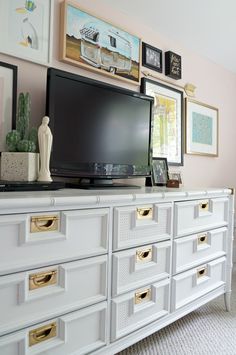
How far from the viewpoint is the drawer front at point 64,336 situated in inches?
38.2

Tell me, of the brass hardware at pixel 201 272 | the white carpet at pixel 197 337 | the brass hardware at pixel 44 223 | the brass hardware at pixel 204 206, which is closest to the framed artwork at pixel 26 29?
the brass hardware at pixel 44 223

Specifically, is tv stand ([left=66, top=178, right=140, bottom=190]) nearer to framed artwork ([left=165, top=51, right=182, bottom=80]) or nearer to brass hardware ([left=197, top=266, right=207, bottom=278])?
brass hardware ([left=197, top=266, right=207, bottom=278])

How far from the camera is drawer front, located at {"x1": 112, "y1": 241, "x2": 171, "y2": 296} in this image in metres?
1.27

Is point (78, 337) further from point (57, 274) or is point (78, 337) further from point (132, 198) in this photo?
point (132, 198)

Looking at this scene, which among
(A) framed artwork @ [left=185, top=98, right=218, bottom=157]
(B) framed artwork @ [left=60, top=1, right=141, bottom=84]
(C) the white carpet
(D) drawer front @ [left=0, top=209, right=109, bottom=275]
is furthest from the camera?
(A) framed artwork @ [left=185, top=98, right=218, bottom=157]

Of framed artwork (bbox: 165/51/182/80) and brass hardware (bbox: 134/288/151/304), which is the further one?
framed artwork (bbox: 165/51/182/80)

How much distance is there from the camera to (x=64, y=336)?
3.59ft

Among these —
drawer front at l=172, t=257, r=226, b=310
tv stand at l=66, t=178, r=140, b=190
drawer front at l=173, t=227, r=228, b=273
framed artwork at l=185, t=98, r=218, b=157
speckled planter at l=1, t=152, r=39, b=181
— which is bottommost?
drawer front at l=172, t=257, r=226, b=310

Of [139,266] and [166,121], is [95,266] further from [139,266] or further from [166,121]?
[166,121]

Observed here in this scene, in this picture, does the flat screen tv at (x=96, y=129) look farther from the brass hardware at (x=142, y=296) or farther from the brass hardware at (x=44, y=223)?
the brass hardware at (x=142, y=296)

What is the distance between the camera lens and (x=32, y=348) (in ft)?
3.32

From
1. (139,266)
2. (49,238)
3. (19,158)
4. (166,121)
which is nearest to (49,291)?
(49,238)

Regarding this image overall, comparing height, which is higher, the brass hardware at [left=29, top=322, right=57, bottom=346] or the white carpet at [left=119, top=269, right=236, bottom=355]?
the brass hardware at [left=29, top=322, right=57, bottom=346]

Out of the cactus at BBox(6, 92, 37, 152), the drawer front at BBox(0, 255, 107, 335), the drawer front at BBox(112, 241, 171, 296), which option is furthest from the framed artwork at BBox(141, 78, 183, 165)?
the drawer front at BBox(0, 255, 107, 335)
